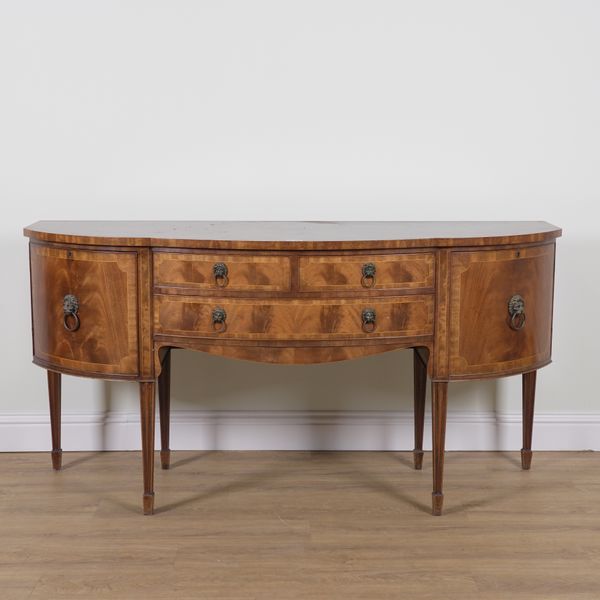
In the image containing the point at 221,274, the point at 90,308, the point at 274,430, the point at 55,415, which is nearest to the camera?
the point at 221,274

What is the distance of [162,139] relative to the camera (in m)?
3.64

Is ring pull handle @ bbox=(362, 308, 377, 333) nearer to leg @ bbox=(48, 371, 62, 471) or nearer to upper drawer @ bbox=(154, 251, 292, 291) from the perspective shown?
upper drawer @ bbox=(154, 251, 292, 291)

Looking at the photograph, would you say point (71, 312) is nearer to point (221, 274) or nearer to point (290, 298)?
point (221, 274)

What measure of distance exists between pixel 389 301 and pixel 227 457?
104 cm

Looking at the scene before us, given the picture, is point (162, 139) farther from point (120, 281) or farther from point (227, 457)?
point (227, 457)

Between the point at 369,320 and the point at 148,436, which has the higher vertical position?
the point at 369,320

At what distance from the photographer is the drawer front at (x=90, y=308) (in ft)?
10.0

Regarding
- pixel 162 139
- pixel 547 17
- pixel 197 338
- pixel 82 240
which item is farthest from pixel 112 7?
pixel 547 17

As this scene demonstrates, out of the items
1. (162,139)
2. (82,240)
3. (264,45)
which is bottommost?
(82,240)

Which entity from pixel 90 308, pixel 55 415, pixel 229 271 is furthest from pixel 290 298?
pixel 55 415

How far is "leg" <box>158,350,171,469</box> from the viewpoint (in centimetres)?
360

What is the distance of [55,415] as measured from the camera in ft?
11.6

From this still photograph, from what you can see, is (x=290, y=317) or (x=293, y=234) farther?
(x=293, y=234)

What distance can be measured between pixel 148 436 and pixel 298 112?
1.27 m
